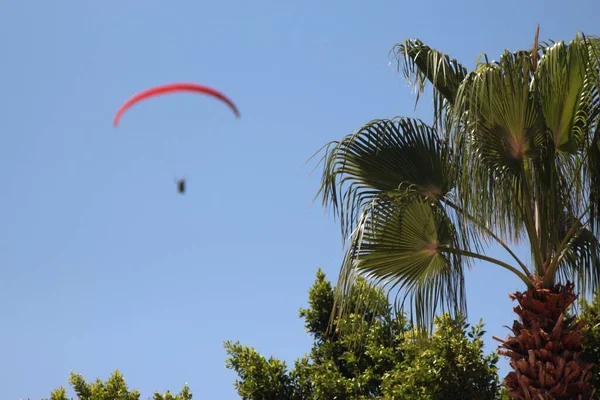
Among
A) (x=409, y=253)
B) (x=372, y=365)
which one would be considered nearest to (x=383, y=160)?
(x=409, y=253)

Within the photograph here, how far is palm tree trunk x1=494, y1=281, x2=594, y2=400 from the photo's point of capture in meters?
9.61

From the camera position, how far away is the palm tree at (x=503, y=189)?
393 inches

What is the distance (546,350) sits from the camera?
9.72 m

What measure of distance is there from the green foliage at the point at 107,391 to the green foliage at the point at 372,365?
4.83 ft

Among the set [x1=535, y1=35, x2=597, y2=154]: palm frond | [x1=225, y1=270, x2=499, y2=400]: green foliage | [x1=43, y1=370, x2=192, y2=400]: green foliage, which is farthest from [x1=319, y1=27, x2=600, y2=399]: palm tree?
[x1=43, y1=370, x2=192, y2=400]: green foliage

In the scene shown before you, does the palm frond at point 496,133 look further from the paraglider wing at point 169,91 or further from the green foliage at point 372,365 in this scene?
the green foliage at point 372,365

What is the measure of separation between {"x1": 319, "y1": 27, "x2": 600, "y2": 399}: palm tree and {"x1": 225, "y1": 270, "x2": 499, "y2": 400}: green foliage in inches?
185

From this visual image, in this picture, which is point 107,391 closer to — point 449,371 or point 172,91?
point 449,371

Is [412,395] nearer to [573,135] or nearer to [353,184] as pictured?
[353,184]

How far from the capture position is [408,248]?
11.1m

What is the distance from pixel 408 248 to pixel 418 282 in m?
0.47

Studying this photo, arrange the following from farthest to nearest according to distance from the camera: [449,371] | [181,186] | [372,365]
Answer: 1. [372,365]
2. [449,371]
3. [181,186]

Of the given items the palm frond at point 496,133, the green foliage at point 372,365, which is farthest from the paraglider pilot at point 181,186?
the green foliage at point 372,365

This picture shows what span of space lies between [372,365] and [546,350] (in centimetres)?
905
